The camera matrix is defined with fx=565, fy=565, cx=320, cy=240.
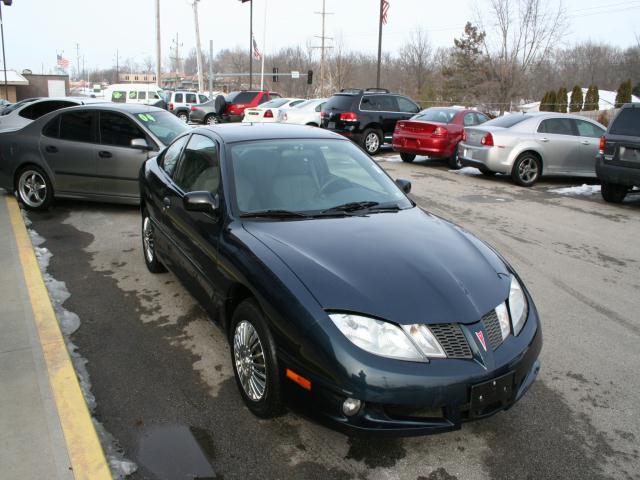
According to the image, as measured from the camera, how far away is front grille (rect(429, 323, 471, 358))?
2.65 m

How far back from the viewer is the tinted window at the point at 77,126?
8219 mm

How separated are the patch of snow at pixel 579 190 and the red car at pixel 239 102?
16902 millimetres

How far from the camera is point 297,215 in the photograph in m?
3.71

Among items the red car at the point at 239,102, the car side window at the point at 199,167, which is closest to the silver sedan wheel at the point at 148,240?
the car side window at the point at 199,167

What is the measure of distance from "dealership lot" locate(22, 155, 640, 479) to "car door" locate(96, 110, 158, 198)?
1.40 m

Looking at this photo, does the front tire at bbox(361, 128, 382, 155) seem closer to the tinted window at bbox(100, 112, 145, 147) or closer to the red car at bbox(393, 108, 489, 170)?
the red car at bbox(393, 108, 489, 170)

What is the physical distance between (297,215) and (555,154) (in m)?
9.66

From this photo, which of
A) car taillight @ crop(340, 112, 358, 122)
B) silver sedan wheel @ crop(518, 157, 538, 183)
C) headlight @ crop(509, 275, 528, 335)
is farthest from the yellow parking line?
car taillight @ crop(340, 112, 358, 122)

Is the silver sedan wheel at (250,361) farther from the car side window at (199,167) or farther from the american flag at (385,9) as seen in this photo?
the american flag at (385,9)

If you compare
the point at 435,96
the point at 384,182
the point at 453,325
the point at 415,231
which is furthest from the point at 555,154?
the point at 435,96

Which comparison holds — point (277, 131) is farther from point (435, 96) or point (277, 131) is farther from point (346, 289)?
point (435, 96)

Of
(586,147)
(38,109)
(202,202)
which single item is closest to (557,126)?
(586,147)

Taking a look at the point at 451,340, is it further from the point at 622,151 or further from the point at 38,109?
the point at 38,109

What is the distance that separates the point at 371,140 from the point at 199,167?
11960mm
